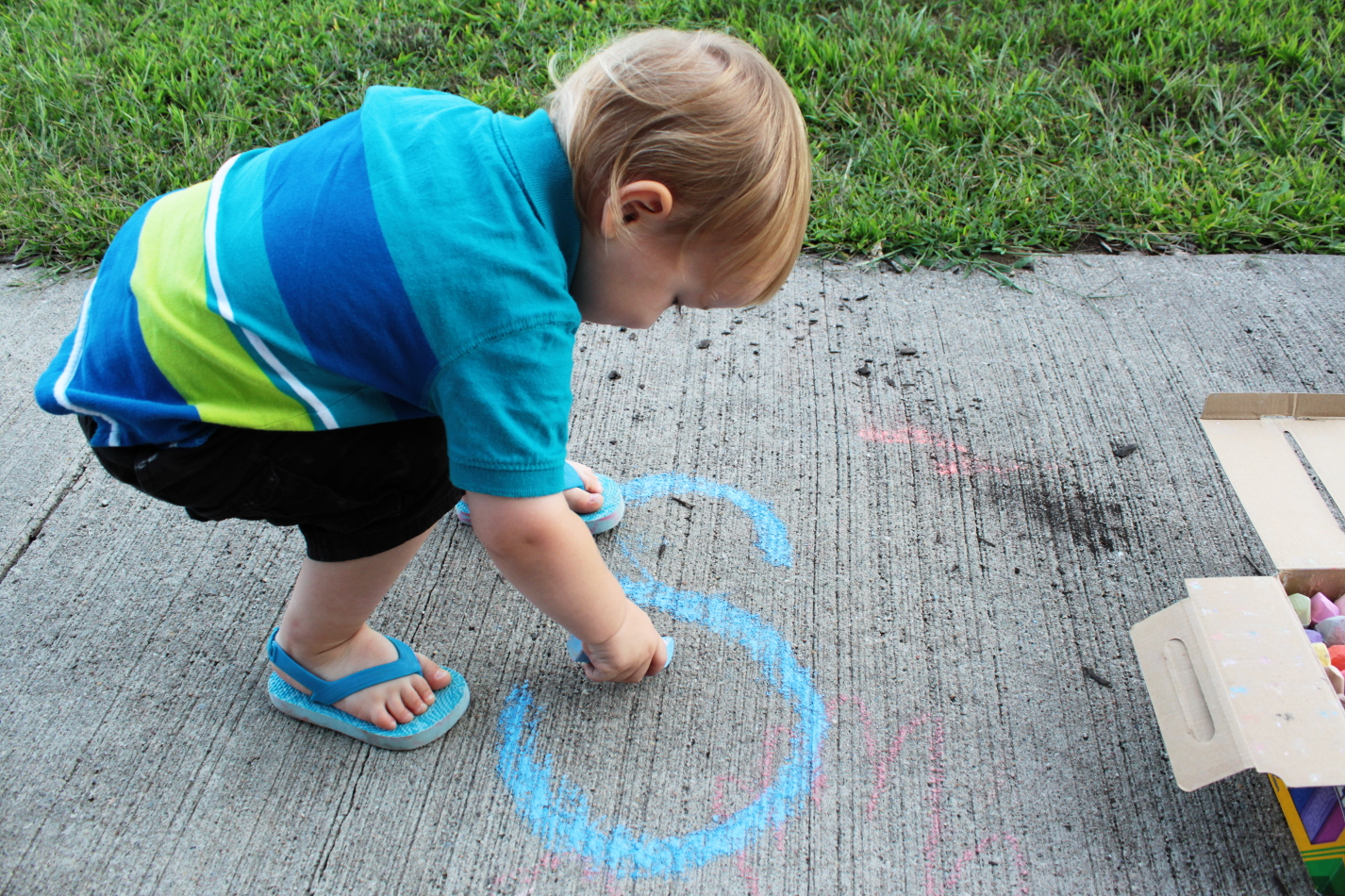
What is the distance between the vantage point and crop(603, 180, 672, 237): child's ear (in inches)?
42.4

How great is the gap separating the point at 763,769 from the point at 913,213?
177cm

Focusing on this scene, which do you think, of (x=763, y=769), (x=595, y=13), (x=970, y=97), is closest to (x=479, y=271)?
(x=763, y=769)

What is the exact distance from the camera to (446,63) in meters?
3.34

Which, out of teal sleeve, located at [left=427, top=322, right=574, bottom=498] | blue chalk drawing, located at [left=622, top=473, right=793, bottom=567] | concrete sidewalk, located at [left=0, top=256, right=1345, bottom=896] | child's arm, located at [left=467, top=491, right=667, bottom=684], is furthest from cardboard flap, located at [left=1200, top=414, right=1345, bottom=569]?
teal sleeve, located at [left=427, top=322, right=574, bottom=498]

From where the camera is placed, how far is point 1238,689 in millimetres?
1260

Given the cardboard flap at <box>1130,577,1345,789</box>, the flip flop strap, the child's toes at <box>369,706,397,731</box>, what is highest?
the cardboard flap at <box>1130,577,1345,789</box>

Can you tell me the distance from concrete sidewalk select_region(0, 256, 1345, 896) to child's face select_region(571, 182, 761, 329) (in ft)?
2.28

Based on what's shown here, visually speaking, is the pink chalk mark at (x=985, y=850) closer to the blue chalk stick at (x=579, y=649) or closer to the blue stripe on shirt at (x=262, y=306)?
the blue chalk stick at (x=579, y=649)

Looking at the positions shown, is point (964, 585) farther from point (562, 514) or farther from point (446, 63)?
point (446, 63)

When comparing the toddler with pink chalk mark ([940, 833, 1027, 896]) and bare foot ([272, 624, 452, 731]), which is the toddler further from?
pink chalk mark ([940, 833, 1027, 896])

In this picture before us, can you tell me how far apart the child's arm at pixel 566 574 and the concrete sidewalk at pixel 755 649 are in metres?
0.22

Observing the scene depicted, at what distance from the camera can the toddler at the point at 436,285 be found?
108cm

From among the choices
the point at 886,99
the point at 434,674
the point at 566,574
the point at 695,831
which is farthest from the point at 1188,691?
the point at 886,99

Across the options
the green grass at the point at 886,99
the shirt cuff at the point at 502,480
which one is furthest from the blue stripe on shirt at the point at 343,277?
the green grass at the point at 886,99
